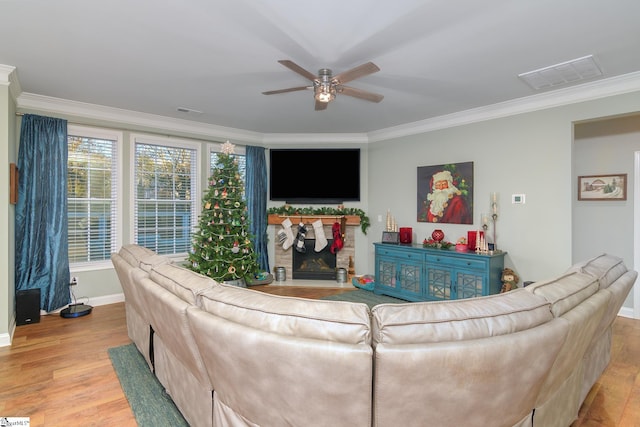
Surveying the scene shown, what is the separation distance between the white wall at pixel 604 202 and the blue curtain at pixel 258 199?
4554 millimetres

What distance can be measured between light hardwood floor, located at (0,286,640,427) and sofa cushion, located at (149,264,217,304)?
2.98ft

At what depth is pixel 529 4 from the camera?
212cm

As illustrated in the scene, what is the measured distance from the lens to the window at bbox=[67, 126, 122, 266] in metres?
4.23

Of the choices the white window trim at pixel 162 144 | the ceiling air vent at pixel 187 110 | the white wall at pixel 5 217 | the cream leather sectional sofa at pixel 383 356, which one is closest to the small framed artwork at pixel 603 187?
the cream leather sectional sofa at pixel 383 356

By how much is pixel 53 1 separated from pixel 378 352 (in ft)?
9.42

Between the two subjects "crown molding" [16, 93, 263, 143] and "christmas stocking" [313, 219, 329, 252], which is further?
"christmas stocking" [313, 219, 329, 252]

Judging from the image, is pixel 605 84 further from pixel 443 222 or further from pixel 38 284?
pixel 38 284

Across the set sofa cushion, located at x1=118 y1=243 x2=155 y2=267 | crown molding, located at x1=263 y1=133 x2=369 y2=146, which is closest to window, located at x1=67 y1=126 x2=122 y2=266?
sofa cushion, located at x1=118 y1=243 x2=155 y2=267

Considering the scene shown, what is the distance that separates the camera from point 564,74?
3.20 m

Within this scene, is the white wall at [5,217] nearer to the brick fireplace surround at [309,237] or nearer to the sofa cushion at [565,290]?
the brick fireplace surround at [309,237]

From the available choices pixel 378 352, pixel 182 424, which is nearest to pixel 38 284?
pixel 182 424

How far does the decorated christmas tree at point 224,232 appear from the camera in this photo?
14.7ft

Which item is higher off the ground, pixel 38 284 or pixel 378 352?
pixel 378 352

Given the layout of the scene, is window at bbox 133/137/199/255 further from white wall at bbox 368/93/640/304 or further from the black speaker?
white wall at bbox 368/93/640/304
